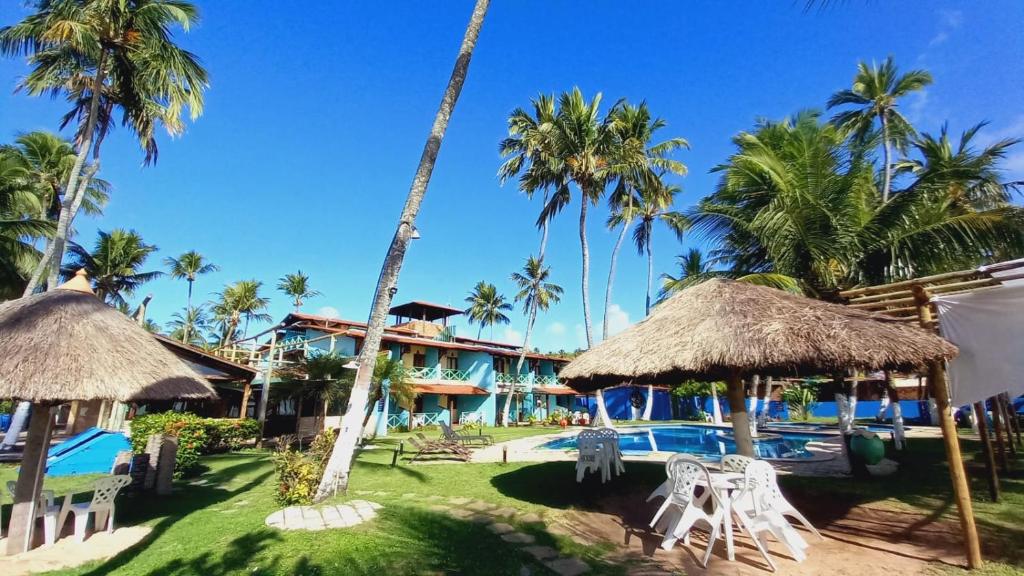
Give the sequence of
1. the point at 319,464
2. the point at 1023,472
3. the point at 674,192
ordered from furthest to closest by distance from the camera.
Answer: the point at 674,192, the point at 1023,472, the point at 319,464

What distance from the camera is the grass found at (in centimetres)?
447

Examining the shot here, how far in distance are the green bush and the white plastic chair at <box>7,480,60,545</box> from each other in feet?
14.0

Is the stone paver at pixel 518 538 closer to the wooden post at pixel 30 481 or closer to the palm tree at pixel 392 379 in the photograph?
the wooden post at pixel 30 481

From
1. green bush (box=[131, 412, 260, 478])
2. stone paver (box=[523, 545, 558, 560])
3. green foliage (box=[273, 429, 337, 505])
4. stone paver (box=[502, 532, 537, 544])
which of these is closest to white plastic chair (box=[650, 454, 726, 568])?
stone paver (box=[523, 545, 558, 560])

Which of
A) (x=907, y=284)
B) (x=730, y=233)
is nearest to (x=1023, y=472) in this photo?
(x=907, y=284)

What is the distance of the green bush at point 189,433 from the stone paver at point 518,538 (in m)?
8.19

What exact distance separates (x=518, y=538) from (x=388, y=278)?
4.56 meters

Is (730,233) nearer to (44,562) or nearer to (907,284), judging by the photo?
(907,284)

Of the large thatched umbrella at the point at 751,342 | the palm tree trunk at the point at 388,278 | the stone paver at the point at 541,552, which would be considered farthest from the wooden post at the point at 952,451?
the palm tree trunk at the point at 388,278

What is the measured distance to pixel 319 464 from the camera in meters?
7.19

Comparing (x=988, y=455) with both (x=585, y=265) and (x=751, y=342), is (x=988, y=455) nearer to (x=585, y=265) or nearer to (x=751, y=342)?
(x=751, y=342)

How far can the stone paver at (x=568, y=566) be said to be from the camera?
14.3 feet

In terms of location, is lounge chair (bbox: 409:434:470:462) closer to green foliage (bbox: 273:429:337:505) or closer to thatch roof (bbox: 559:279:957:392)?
green foliage (bbox: 273:429:337:505)

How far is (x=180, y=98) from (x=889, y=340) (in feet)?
64.2
